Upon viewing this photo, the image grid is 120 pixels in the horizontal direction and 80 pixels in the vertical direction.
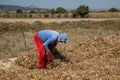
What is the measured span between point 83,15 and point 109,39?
4209 centimetres

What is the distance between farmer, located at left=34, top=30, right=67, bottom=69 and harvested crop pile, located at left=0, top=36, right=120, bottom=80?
0.41 metres

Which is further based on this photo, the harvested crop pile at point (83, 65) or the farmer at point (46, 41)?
the farmer at point (46, 41)

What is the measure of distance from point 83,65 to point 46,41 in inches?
51.2

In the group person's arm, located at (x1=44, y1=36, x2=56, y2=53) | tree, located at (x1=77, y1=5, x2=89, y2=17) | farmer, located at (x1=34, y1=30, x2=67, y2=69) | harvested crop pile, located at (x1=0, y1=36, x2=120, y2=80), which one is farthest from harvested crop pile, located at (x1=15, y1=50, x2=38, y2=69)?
tree, located at (x1=77, y1=5, x2=89, y2=17)

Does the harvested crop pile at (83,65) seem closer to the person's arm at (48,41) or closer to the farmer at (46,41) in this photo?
the farmer at (46,41)

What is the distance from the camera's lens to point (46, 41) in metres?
8.84

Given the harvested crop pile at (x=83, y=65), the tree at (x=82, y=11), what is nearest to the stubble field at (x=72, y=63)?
the harvested crop pile at (x=83, y=65)

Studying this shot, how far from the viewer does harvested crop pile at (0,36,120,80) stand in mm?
7496

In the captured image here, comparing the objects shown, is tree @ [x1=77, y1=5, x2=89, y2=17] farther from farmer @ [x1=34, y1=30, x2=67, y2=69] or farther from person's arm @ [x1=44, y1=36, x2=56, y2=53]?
person's arm @ [x1=44, y1=36, x2=56, y2=53]

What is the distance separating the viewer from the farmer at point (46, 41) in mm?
8688

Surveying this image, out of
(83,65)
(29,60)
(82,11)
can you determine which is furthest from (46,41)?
(82,11)

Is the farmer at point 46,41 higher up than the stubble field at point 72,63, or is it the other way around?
the farmer at point 46,41

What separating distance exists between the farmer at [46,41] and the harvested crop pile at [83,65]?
0.41 metres

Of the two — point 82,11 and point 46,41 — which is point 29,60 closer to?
Result: point 46,41
